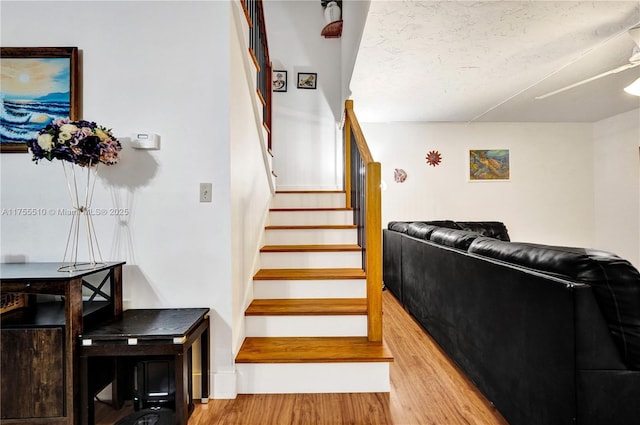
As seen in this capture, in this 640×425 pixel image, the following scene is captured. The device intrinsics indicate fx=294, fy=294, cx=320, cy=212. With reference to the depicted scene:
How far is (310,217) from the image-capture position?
10.2ft

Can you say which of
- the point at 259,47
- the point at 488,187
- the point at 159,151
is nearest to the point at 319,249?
the point at 159,151

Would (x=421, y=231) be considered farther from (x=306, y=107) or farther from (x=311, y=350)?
Result: (x=306, y=107)


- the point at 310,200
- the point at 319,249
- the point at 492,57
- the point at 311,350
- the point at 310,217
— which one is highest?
the point at 492,57

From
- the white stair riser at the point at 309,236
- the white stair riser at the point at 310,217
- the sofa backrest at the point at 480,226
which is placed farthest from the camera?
the sofa backrest at the point at 480,226

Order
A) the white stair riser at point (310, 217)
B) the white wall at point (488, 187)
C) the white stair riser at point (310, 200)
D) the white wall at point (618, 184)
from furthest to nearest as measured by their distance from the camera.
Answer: the white wall at point (488, 187)
the white wall at point (618, 184)
the white stair riser at point (310, 200)
the white stair riser at point (310, 217)

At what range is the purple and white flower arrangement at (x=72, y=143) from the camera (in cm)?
144

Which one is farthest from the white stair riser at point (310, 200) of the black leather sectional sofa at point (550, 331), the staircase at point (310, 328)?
the black leather sectional sofa at point (550, 331)

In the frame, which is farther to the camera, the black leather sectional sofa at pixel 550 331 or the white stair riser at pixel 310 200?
the white stair riser at pixel 310 200

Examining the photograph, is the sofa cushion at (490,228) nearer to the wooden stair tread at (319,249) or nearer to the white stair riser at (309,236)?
the white stair riser at (309,236)

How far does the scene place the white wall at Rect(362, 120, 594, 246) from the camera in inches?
182

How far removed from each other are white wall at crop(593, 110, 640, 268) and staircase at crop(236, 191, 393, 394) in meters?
4.31

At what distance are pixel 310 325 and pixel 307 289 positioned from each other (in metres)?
0.32

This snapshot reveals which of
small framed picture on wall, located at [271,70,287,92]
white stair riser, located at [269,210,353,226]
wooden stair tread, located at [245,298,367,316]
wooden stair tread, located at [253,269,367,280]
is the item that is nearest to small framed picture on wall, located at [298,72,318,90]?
small framed picture on wall, located at [271,70,287,92]

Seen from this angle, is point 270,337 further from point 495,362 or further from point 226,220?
point 495,362
